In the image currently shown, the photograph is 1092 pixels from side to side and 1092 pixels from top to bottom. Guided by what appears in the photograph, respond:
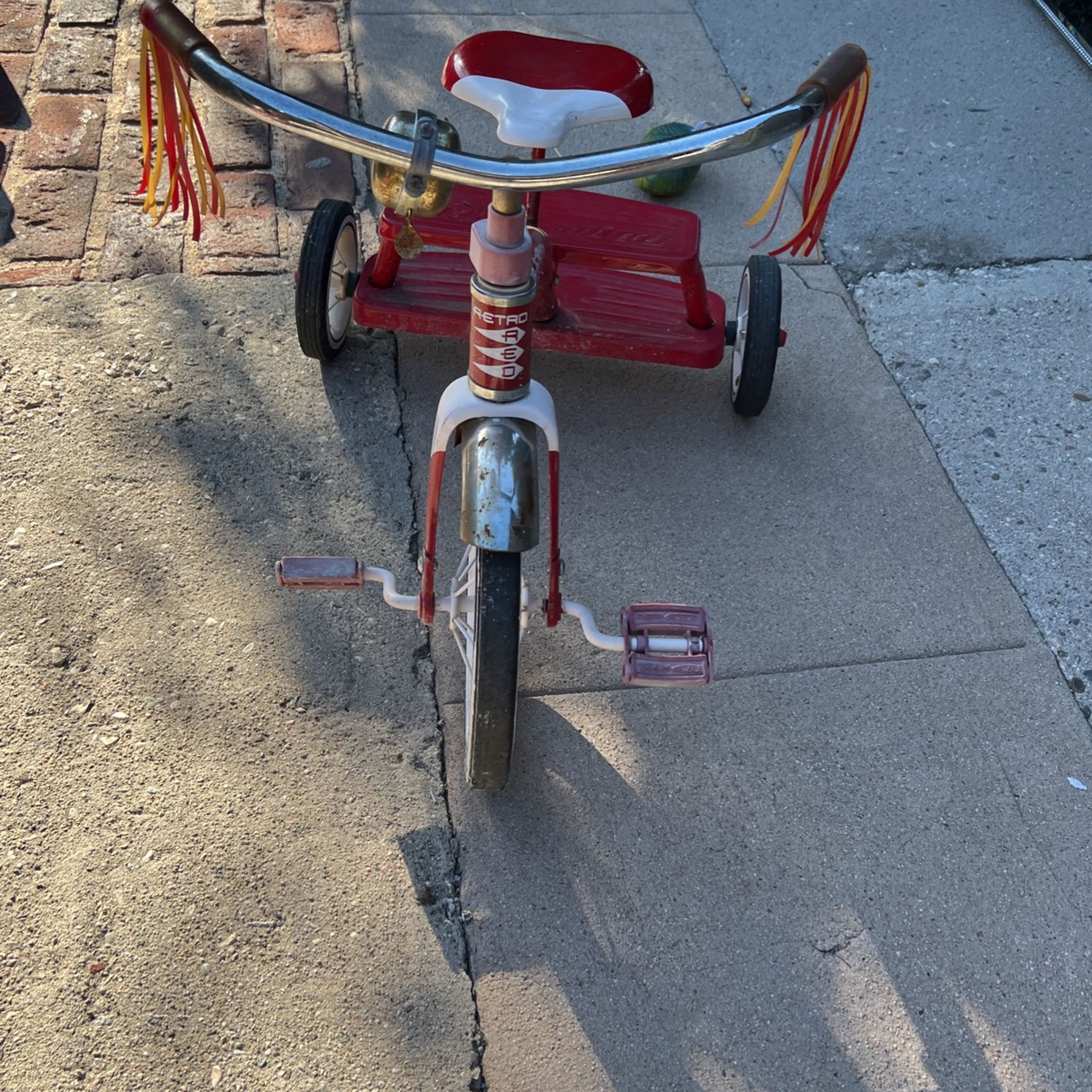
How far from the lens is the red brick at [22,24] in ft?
14.0

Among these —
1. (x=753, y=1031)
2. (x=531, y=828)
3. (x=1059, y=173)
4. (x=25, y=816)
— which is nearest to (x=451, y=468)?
(x=531, y=828)

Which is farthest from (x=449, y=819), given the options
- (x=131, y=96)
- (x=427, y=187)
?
(x=131, y=96)

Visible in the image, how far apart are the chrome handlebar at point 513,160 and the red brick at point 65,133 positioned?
2.51 metres

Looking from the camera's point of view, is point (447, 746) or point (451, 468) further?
point (451, 468)

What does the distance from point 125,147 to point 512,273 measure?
259 cm

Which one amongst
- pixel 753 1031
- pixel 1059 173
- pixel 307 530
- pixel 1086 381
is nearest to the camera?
pixel 753 1031

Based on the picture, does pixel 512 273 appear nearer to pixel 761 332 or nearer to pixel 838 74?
pixel 838 74

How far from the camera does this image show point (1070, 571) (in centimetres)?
284

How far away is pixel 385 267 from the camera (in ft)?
9.75

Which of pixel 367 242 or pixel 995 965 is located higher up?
pixel 367 242

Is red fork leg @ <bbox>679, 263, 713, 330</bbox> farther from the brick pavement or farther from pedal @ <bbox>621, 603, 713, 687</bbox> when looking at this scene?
the brick pavement

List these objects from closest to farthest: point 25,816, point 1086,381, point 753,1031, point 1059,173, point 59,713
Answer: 1. point 753,1031
2. point 25,816
3. point 59,713
4. point 1086,381
5. point 1059,173

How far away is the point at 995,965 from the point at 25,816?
1.85 meters

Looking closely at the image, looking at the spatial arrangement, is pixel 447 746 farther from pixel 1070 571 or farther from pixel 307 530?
pixel 1070 571
